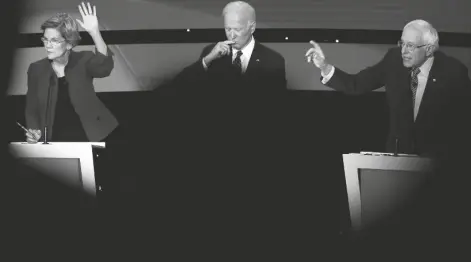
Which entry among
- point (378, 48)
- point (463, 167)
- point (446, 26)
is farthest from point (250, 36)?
point (463, 167)

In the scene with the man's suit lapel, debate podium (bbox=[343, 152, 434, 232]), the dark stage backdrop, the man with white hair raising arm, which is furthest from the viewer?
the man's suit lapel

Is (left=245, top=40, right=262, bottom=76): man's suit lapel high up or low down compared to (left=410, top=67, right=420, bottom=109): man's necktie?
up

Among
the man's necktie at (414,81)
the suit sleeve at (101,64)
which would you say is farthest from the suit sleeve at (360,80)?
the suit sleeve at (101,64)

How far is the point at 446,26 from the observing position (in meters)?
4.24

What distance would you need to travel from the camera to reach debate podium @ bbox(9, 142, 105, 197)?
12.9ft

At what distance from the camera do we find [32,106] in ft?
14.5

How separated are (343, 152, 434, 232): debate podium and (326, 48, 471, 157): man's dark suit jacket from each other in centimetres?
26

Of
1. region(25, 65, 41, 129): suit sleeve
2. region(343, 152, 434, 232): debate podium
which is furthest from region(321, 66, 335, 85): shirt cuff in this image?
region(25, 65, 41, 129): suit sleeve

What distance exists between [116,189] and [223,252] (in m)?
0.70

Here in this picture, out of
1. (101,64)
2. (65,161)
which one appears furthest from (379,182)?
(101,64)

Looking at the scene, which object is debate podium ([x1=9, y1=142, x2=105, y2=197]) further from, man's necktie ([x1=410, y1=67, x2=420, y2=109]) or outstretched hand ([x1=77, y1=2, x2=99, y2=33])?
man's necktie ([x1=410, y1=67, x2=420, y2=109])

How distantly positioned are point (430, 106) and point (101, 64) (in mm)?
1867

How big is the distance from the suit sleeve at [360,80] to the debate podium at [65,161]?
136cm

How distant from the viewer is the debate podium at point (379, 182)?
12.2 feet
